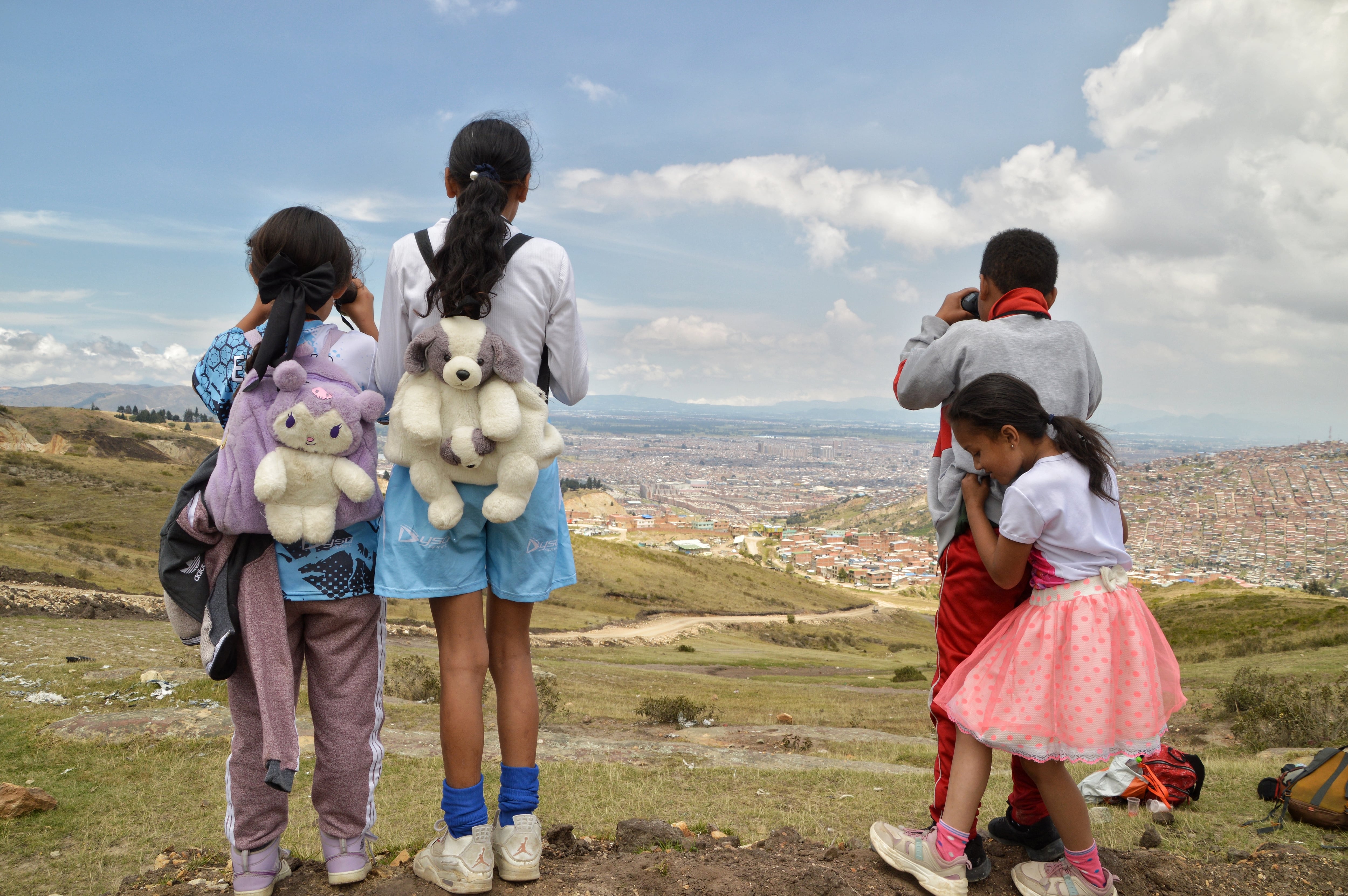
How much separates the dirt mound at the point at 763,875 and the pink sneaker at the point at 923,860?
7 centimetres

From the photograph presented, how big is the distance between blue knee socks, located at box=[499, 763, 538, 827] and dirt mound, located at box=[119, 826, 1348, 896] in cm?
24

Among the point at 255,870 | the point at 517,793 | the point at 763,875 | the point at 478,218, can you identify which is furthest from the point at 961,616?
the point at 255,870

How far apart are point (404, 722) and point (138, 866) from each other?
372cm

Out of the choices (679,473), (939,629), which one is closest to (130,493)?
(939,629)

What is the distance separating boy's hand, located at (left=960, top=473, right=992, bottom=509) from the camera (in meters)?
2.75

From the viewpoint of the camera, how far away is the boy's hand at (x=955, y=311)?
314 cm

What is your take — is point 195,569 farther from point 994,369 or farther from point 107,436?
point 107,436

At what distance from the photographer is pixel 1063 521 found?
2549 millimetres

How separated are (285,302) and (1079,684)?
3.07 metres

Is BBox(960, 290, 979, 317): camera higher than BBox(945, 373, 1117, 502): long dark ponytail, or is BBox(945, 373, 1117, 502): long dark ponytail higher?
BBox(960, 290, 979, 317): camera

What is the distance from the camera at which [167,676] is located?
25.8ft

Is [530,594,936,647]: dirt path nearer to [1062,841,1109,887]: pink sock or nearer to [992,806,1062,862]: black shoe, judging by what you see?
[992,806,1062,862]: black shoe

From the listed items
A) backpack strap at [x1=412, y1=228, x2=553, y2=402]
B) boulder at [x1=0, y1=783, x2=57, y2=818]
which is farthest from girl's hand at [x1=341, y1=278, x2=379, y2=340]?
boulder at [x1=0, y1=783, x2=57, y2=818]

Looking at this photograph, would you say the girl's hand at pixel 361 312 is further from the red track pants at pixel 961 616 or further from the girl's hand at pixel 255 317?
the red track pants at pixel 961 616
